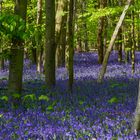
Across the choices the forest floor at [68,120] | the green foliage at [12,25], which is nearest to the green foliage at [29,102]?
the forest floor at [68,120]

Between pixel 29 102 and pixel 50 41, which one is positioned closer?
pixel 29 102

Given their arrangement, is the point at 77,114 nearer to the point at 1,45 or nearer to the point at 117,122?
the point at 117,122

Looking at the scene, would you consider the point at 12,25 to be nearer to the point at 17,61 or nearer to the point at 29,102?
the point at 17,61

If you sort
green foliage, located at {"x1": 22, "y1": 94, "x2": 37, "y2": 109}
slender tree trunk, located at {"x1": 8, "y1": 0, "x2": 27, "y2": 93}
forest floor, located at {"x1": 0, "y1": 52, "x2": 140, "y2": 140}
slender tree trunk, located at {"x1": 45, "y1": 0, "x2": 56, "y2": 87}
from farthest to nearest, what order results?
slender tree trunk, located at {"x1": 45, "y1": 0, "x2": 56, "y2": 87} < slender tree trunk, located at {"x1": 8, "y1": 0, "x2": 27, "y2": 93} < green foliage, located at {"x1": 22, "y1": 94, "x2": 37, "y2": 109} < forest floor, located at {"x1": 0, "y1": 52, "x2": 140, "y2": 140}

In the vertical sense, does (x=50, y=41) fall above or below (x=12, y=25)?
below

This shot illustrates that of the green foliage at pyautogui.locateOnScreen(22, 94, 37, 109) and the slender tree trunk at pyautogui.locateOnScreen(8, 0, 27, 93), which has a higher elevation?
the slender tree trunk at pyautogui.locateOnScreen(8, 0, 27, 93)

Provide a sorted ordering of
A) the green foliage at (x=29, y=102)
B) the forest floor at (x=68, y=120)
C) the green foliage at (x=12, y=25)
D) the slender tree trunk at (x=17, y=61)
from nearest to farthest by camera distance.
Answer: the forest floor at (x=68, y=120) → the green foliage at (x=12, y=25) → the green foliage at (x=29, y=102) → the slender tree trunk at (x=17, y=61)

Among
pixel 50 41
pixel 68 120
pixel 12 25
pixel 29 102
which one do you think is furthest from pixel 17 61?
pixel 50 41

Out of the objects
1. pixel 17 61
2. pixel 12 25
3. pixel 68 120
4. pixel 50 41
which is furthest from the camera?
pixel 50 41

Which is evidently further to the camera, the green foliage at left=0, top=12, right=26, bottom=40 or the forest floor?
the green foliage at left=0, top=12, right=26, bottom=40

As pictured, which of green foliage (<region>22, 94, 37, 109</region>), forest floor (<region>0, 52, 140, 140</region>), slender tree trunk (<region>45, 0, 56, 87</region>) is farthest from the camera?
slender tree trunk (<region>45, 0, 56, 87</region>)

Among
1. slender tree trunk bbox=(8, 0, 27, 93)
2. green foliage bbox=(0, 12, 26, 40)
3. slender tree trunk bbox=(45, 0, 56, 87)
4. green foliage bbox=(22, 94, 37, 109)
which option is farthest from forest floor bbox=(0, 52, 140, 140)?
slender tree trunk bbox=(45, 0, 56, 87)

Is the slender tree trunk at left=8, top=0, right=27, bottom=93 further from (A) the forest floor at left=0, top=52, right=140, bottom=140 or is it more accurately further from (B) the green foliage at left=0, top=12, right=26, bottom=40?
(B) the green foliage at left=0, top=12, right=26, bottom=40

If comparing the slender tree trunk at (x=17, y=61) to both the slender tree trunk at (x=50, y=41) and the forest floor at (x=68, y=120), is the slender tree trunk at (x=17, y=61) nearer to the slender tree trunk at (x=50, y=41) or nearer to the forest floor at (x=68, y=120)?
the forest floor at (x=68, y=120)
